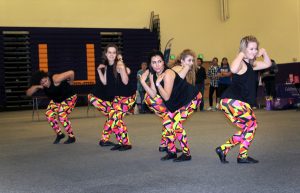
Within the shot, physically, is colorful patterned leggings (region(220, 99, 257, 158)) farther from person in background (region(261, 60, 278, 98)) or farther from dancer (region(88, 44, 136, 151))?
person in background (region(261, 60, 278, 98))

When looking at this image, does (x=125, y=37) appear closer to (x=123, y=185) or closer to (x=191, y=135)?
(x=191, y=135)

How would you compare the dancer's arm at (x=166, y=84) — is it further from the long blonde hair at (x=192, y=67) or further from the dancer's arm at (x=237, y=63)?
the dancer's arm at (x=237, y=63)

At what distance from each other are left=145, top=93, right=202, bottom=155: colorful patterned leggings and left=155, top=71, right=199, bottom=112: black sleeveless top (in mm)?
50

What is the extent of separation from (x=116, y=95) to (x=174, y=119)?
1.23 m

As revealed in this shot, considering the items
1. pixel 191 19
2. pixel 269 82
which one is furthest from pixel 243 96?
pixel 191 19

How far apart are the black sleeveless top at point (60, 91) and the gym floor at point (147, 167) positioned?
0.71m

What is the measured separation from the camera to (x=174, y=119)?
477cm

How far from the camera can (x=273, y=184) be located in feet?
11.4

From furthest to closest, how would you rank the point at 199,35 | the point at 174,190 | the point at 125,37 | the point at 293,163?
1. the point at 199,35
2. the point at 125,37
3. the point at 293,163
4. the point at 174,190

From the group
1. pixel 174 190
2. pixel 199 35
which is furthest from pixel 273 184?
pixel 199 35

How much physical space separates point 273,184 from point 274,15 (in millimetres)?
13782

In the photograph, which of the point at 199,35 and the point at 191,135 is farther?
the point at 199,35

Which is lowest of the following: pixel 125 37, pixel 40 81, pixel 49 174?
pixel 49 174

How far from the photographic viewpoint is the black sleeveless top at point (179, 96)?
4.72 meters
